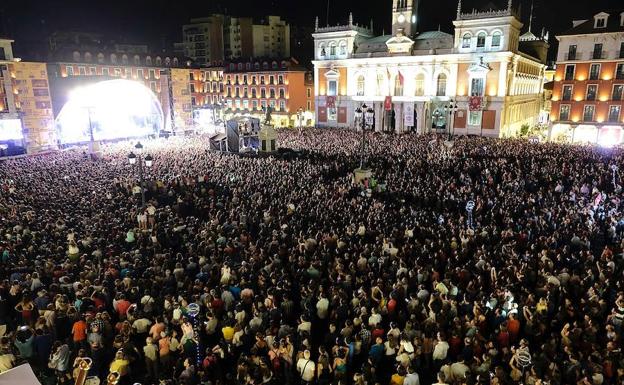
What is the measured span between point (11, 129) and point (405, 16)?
42.4 meters

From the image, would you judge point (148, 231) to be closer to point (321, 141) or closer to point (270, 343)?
point (270, 343)

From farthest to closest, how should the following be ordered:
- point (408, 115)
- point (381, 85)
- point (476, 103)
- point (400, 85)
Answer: point (381, 85) → point (400, 85) → point (408, 115) → point (476, 103)

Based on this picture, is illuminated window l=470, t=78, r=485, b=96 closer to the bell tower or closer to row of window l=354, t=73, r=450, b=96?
row of window l=354, t=73, r=450, b=96

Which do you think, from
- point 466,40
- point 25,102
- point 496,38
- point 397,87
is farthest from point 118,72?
point 496,38

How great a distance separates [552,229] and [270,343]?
1110 cm

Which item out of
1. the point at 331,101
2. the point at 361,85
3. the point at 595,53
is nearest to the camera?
the point at 595,53

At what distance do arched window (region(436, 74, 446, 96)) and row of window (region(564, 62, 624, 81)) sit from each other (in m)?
12.3

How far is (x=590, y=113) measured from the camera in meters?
42.2

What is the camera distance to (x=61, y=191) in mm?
19266

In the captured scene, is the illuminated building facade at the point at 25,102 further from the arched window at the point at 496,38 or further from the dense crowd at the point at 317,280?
the arched window at the point at 496,38

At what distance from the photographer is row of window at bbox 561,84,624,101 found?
40.4 meters

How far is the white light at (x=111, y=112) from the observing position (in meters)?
48.8

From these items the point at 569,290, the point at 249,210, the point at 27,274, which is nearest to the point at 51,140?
the point at 249,210

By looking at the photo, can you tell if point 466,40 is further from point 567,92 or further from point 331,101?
point 331,101
